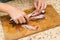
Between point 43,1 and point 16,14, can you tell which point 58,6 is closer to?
point 43,1

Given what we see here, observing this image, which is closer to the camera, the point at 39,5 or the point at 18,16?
the point at 18,16

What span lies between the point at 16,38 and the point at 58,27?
0.83 feet

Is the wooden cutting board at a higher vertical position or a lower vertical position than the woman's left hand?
lower

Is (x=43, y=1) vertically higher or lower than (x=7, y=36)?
higher

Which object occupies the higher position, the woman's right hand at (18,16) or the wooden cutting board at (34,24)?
the woman's right hand at (18,16)

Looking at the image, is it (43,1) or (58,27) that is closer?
(58,27)

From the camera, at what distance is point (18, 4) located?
3.48 feet

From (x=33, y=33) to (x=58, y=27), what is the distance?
15 cm

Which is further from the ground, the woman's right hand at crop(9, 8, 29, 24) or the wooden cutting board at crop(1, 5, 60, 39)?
the woman's right hand at crop(9, 8, 29, 24)

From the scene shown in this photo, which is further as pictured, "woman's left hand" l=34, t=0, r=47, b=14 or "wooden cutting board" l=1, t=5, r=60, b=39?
"woman's left hand" l=34, t=0, r=47, b=14

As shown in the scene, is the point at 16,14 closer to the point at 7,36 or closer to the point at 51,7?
the point at 7,36

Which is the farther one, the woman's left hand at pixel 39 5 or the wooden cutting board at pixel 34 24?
the woman's left hand at pixel 39 5

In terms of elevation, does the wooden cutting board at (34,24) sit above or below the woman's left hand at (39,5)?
below

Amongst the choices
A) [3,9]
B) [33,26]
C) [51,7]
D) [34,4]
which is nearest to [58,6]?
[51,7]
